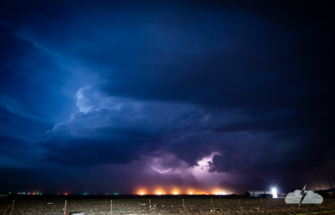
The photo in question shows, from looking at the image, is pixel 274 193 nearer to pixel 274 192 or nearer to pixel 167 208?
pixel 274 192

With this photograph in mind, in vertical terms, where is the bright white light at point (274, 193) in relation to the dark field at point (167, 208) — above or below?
below

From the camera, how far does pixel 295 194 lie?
147 feet

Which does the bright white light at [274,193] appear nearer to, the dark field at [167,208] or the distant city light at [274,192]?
the distant city light at [274,192]

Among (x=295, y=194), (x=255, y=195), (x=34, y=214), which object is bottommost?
(x=255, y=195)

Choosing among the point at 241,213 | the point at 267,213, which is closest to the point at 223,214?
the point at 241,213

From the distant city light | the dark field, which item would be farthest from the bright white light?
the dark field

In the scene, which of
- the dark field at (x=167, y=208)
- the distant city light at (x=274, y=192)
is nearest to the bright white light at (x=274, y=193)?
the distant city light at (x=274, y=192)

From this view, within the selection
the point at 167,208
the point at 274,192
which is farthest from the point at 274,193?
the point at 167,208

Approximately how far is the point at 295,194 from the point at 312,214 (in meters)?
22.3

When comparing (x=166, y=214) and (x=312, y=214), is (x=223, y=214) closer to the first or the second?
(x=166, y=214)

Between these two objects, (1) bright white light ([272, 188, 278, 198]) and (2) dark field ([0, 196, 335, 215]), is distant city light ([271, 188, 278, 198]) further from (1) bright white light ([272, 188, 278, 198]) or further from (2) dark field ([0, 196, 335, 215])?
(2) dark field ([0, 196, 335, 215])

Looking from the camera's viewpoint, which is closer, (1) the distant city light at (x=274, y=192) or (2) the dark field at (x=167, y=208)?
(2) the dark field at (x=167, y=208)

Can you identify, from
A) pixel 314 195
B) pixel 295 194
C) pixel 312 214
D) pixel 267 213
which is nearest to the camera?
pixel 312 214

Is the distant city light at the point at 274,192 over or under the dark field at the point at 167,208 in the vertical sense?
under
